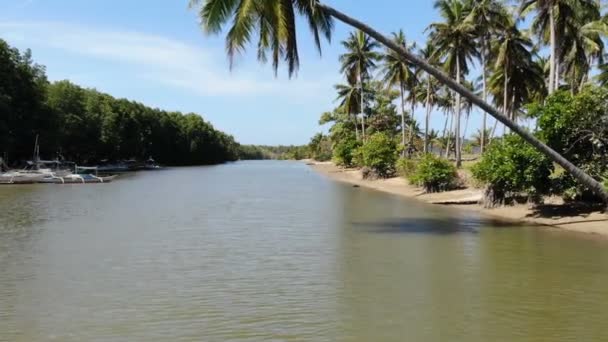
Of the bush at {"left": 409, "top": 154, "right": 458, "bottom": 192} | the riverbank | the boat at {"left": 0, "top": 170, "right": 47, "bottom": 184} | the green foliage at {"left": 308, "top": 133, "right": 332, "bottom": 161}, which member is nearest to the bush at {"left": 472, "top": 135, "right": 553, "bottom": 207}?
the riverbank

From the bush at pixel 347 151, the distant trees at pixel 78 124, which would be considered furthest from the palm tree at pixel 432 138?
the distant trees at pixel 78 124

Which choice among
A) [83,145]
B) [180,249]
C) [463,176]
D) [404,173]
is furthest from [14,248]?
[83,145]

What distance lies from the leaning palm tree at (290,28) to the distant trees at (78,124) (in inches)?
1817

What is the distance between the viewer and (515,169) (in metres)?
23.2

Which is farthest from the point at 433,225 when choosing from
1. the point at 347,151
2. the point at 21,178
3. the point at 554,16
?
the point at 347,151

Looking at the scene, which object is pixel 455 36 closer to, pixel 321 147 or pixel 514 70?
pixel 514 70

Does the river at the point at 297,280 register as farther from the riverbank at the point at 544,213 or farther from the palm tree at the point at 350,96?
the palm tree at the point at 350,96

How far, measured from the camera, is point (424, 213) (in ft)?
90.0

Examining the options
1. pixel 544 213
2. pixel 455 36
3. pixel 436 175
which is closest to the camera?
pixel 544 213

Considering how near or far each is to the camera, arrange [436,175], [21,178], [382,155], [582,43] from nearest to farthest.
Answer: [436,175]
[582,43]
[21,178]
[382,155]

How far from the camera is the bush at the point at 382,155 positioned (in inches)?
2083

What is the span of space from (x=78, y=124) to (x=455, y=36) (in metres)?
53.8

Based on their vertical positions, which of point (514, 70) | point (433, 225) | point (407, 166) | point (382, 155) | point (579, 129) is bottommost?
point (433, 225)

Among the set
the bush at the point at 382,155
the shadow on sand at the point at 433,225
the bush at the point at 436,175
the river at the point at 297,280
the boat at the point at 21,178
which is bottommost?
the river at the point at 297,280
